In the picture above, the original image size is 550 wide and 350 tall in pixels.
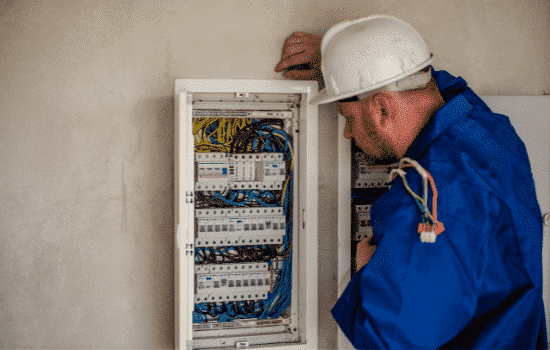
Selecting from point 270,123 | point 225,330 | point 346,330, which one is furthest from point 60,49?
→ point 346,330

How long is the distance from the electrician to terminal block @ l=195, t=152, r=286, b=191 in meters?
0.42

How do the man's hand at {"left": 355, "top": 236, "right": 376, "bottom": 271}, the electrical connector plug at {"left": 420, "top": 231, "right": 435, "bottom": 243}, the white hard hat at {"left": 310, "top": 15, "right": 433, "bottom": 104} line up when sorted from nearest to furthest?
the electrical connector plug at {"left": 420, "top": 231, "right": 435, "bottom": 243} < the white hard hat at {"left": 310, "top": 15, "right": 433, "bottom": 104} < the man's hand at {"left": 355, "top": 236, "right": 376, "bottom": 271}

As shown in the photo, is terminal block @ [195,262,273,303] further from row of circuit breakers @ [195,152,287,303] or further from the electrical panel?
the electrical panel

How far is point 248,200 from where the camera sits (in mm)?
1584

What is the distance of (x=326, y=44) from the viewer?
4.39ft

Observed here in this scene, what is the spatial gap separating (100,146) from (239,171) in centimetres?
55

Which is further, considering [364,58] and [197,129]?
[197,129]

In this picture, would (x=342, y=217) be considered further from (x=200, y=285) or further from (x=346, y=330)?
(x=200, y=285)

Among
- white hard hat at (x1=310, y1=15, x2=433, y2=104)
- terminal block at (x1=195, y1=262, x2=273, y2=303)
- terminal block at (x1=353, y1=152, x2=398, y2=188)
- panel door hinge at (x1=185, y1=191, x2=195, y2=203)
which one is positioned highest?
white hard hat at (x1=310, y1=15, x2=433, y2=104)

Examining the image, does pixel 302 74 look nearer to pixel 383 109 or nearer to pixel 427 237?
pixel 383 109

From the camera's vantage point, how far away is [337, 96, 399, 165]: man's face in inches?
50.3

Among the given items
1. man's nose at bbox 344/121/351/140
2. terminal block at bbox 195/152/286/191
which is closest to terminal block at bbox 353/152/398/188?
man's nose at bbox 344/121/351/140

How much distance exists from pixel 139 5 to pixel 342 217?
3.83 ft

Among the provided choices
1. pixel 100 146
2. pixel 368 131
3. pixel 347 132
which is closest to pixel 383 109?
pixel 368 131
